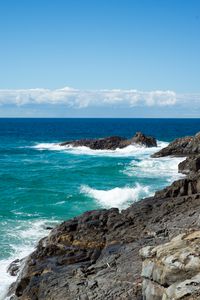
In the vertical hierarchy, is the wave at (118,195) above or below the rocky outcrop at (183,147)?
below

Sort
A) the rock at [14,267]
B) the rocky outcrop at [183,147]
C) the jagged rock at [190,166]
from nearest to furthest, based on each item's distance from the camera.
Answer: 1. the rock at [14,267]
2. the jagged rock at [190,166]
3. the rocky outcrop at [183,147]

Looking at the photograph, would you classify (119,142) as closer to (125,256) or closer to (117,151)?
(117,151)

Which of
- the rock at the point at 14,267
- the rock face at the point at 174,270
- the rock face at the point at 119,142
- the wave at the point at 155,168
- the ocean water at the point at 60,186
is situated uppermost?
the rock face at the point at 174,270

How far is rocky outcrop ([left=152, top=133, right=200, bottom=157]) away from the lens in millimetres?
66006

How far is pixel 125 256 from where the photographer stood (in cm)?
1984

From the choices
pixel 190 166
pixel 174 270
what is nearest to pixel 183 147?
pixel 190 166

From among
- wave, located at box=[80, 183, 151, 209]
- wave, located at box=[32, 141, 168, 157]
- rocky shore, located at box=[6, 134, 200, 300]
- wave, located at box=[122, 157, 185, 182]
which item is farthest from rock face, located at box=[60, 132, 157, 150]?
rocky shore, located at box=[6, 134, 200, 300]

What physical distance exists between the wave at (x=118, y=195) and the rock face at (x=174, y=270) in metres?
23.1

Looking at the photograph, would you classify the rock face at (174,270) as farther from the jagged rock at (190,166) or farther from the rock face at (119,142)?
the rock face at (119,142)

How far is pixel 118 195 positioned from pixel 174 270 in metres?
27.6

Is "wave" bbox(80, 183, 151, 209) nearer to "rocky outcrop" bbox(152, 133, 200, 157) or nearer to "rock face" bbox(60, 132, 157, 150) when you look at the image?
"rocky outcrop" bbox(152, 133, 200, 157)

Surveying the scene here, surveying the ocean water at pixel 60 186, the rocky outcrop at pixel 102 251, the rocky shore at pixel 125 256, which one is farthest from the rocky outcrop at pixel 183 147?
the rocky outcrop at pixel 102 251

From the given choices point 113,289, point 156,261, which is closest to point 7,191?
point 113,289

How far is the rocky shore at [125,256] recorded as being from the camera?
12.5 m
